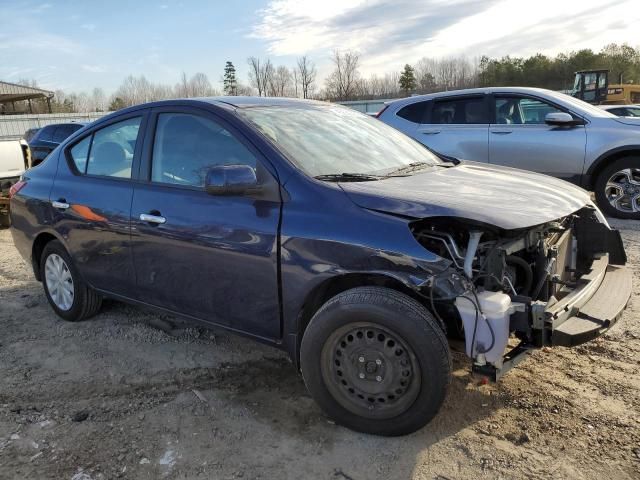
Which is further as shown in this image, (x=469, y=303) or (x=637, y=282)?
(x=637, y=282)

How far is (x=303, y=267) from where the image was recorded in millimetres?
2818

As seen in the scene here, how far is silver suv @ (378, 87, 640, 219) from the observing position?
7.14m

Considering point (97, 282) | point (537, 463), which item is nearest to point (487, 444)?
point (537, 463)

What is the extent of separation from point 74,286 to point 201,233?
5.82ft

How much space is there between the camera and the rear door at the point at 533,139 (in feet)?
23.9

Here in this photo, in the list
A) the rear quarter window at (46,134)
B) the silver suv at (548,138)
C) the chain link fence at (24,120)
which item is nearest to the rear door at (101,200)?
the silver suv at (548,138)

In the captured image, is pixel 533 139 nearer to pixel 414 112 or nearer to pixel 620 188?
pixel 620 188

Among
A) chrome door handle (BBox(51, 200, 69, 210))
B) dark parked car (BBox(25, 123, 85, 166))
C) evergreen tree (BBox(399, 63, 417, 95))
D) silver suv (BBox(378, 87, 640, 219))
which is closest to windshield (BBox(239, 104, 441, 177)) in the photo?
chrome door handle (BBox(51, 200, 69, 210))

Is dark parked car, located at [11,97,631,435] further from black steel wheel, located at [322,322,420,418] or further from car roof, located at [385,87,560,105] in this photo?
car roof, located at [385,87,560,105]

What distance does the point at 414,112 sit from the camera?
840cm

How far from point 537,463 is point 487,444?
24 centimetres

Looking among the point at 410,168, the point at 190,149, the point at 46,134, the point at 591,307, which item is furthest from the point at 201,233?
the point at 46,134

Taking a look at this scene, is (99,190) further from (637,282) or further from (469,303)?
(637,282)

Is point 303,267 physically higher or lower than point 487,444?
higher
